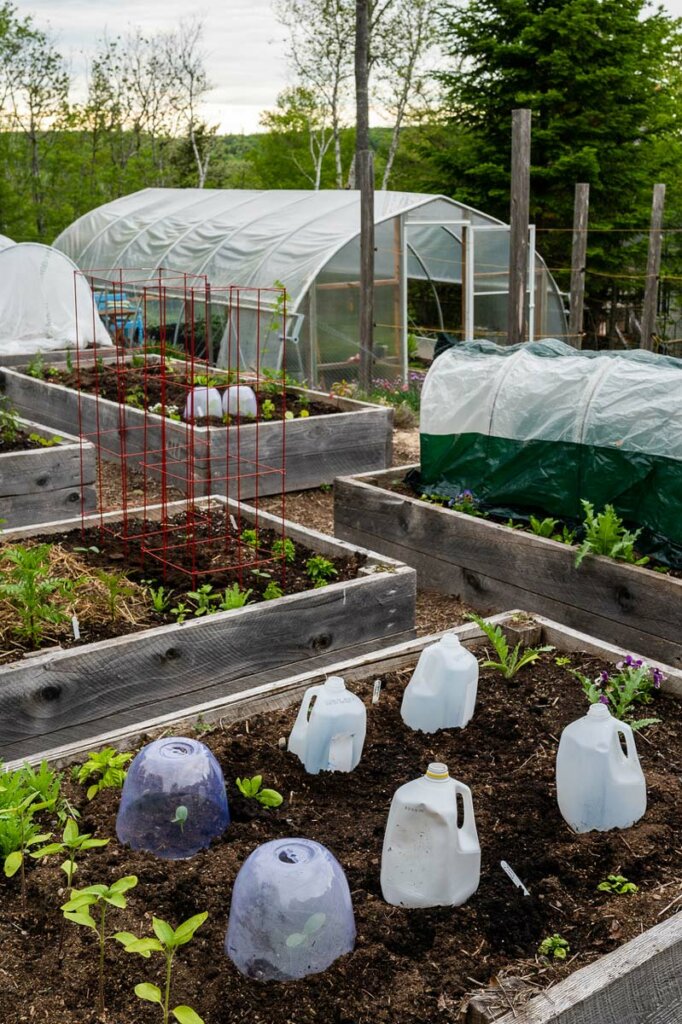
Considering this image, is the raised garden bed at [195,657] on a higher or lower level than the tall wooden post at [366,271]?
lower

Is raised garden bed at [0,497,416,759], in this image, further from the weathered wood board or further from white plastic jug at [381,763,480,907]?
the weathered wood board

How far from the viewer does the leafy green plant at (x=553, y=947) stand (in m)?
2.14

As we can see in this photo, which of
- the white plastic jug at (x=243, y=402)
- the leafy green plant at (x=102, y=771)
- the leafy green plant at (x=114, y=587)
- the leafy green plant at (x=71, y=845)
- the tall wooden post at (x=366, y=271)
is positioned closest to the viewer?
the leafy green plant at (x=71, y=845)

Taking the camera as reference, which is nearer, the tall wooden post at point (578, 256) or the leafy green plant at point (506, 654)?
the leafy green plant at point (506, 654)

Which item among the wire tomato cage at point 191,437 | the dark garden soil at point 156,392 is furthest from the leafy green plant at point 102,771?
the dark garden soil at point 156,392

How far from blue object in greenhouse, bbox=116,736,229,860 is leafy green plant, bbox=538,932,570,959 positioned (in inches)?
32.2

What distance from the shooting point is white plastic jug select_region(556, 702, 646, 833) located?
8.52ft

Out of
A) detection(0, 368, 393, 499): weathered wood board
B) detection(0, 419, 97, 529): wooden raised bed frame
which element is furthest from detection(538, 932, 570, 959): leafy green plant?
detection(0, 368, 393, 499): weathered wood board

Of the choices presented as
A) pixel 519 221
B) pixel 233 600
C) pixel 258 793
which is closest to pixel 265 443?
→ pixel 519 221

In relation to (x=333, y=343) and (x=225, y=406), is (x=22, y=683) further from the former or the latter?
(x=333, y=343)

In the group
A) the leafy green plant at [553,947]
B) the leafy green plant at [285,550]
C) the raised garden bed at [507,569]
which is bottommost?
the raised garden bed at [507,569]

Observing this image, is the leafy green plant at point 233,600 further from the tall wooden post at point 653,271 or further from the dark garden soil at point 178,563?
the tall wooden post at point 653,271

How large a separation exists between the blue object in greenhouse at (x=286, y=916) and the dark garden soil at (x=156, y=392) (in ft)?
18.1

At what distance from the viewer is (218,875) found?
7.84 ft
